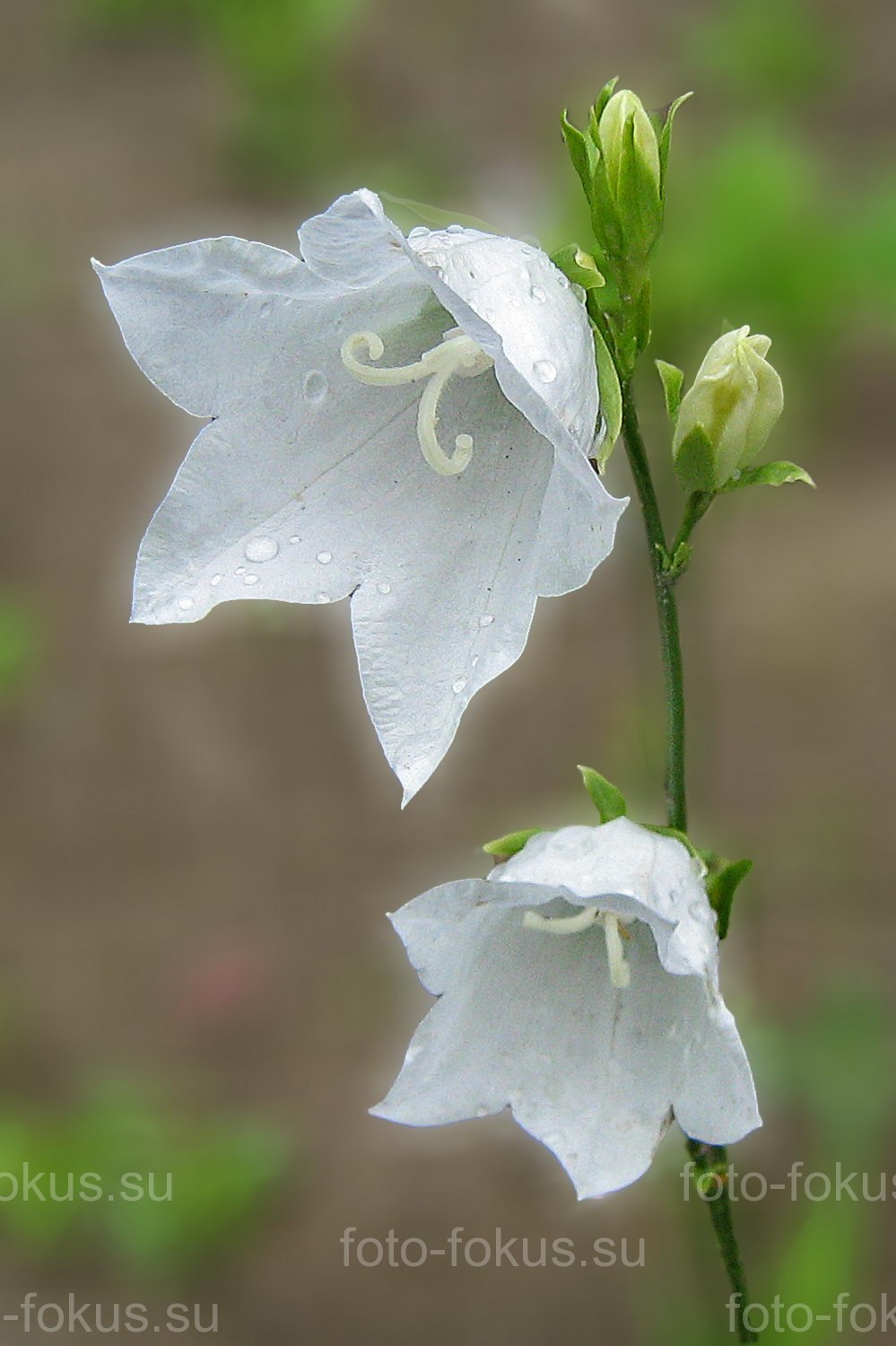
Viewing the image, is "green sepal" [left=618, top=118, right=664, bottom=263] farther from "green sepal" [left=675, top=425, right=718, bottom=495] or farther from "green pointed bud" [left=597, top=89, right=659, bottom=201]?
"green sepal" [left=675, top=425, right=718, bottom=495]

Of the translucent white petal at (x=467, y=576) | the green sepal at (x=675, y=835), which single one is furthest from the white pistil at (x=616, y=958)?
the translucent white petal at (x=467, y=576)

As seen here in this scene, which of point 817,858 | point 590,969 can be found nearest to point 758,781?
point 817,858

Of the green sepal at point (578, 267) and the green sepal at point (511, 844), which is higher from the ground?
the green sepal at point (578, 267)

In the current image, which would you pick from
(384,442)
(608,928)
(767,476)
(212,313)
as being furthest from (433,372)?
(608,928)

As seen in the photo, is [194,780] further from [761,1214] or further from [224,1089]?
[761,1214]

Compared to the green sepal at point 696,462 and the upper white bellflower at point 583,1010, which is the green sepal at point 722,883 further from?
the green sepal at point 696,462

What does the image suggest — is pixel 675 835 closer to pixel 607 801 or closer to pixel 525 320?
pixel 607 801
